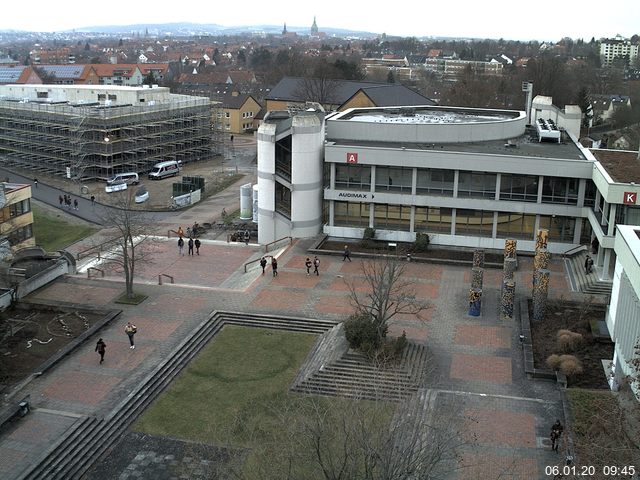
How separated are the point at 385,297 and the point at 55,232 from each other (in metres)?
31.7

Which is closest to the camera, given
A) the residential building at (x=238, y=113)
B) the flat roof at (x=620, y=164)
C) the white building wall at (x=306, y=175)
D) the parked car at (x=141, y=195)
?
the flat roof at (x=620, y=164)

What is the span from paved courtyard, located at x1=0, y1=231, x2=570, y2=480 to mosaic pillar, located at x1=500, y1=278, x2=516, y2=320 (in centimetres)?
51

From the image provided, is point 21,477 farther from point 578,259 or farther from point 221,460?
point 578,259

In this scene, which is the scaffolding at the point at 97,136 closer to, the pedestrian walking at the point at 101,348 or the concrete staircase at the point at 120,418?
the concrete staircase at the point at 120,418

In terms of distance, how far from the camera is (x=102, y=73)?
15412cm

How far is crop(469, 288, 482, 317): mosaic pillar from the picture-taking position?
33812 millimetres

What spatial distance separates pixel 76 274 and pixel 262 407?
60.4 feet

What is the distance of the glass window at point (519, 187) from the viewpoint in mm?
43219

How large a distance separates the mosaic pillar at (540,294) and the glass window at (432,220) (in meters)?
11.7

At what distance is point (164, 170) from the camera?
235 ft

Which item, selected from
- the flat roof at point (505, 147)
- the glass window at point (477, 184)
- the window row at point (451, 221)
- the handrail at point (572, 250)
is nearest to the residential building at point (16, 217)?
the window row at point (451, 221)

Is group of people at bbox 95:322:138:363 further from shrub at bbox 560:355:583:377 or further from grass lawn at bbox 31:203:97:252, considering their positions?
grass lawn at bbox 31:203:97:252

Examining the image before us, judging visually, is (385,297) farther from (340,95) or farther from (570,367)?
(340,95)

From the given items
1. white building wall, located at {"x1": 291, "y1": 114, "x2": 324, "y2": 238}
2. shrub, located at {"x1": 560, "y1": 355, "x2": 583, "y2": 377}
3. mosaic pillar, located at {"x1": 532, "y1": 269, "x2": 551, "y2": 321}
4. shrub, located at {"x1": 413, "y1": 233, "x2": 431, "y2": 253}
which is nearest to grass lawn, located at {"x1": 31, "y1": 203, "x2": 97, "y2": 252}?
white building wall, located at {"x1": 291, "y1": 114, "x2": 324, "y2": 238}
